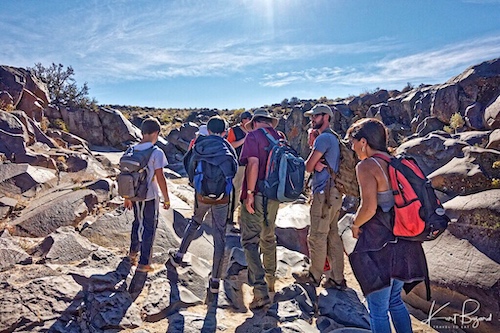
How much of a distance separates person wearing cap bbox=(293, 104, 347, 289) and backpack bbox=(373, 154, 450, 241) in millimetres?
1413

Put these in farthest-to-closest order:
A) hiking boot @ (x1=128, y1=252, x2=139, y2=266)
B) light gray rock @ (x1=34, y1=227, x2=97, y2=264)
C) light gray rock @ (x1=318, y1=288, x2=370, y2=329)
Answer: hiking boot @ (x1=128, y1=252, x2=139, y2=266) < light gray rock @ (x1=34, y1=227, x2=97, y2=264) < light gray rock @ (x1=318, y1=288, x2=370, y2=329)

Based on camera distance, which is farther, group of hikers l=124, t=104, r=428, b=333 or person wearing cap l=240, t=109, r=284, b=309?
person wearing cap l=240, t=109, r=284, b=309

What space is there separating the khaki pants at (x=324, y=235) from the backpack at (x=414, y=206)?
1.63 metres

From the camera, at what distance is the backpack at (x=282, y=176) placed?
3717 mm

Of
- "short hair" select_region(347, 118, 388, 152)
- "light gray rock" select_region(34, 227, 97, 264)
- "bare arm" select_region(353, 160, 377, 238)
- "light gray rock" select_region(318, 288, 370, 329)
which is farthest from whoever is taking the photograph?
"light gray rock" select_region(34, 227, 97, 264)

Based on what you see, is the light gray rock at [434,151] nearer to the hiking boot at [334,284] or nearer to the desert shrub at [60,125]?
the hiking boot at [334,284]

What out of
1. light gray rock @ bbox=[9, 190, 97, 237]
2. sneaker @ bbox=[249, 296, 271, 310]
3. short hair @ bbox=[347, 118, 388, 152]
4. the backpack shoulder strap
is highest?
short hair @ bbox=[347, 118, 388, 152]

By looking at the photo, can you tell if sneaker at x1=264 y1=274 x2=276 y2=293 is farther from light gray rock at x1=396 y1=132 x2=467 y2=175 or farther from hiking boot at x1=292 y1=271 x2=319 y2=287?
light gray rock at x1=396 y1=132 x2=467 y2=175

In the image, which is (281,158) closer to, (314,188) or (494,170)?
(314,188)

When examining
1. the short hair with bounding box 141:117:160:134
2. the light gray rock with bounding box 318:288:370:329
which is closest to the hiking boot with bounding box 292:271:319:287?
the light gray rock with bounding box 318:288:370:329

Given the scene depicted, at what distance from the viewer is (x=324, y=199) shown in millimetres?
4188

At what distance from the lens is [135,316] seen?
360 cm

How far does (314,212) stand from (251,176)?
108cm

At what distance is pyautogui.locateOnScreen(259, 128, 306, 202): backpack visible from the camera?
372 cm
